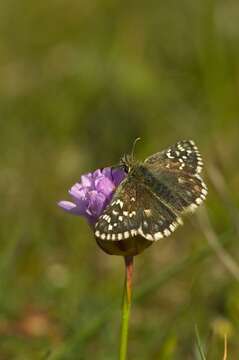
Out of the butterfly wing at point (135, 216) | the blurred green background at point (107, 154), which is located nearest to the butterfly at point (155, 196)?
the butterfly wing at point (135, 216)

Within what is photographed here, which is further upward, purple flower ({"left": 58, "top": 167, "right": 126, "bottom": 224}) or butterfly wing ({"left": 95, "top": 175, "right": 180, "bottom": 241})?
purple flower ({"left": 58, "top": 167, "right": 126, "bottom": 224})

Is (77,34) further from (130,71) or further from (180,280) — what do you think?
(180,280)

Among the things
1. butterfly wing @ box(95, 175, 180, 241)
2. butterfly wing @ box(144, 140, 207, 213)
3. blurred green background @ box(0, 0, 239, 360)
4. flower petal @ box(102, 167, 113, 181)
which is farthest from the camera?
blurred green background @ box(0, 0, 239, 360)

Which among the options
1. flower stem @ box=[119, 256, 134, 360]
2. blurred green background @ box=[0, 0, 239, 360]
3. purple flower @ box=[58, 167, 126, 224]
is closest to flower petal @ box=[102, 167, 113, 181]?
purple flower @ box=[58, 167, 126, 224]

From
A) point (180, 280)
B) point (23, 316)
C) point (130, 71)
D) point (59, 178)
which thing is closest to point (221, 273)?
point (180, 280)

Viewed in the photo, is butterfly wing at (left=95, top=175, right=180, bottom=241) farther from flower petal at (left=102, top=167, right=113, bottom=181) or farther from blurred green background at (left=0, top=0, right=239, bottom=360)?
blurred green background at (left=0, top=0, right=239, bottom=360)
